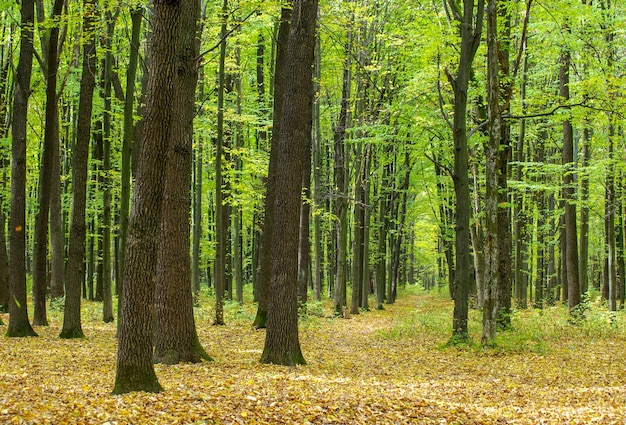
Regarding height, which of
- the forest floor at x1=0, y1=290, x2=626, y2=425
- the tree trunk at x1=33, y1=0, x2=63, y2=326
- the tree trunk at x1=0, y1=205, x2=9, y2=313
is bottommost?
the forest floor at x1=0, y1=290, x2=626, y2=425

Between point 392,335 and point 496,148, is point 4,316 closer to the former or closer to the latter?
point 392,335

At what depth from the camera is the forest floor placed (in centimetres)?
639

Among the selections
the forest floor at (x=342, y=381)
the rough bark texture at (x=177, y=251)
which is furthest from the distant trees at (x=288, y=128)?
the forest floor at (x=342, y=381)

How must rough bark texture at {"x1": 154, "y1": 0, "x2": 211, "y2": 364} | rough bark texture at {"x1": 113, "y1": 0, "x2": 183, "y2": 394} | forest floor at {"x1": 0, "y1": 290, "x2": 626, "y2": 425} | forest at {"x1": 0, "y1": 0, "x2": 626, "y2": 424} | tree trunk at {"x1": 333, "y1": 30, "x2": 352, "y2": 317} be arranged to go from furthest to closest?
tree trunk at {"x1": 333, "y1": 30, "x2": 352, "y2": 317} < rough bark texture at {"x1": 154, "y1": 0, "x2": 211, "y2": 364} < forest at {"x1": 0, "y1": 0, "x2": 626, "y2": 424} < rough bark texture at {"x1": 113, "y1": 0, "x2": 183, "y2": 394} < forest floor at {"x1": 0, "y1": 290, "x2": 626, "y2": 425}

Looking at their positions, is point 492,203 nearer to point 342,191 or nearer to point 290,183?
point 290,183

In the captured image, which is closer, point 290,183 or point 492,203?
point 290,183

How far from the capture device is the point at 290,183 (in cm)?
980

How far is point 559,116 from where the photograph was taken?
14.5m

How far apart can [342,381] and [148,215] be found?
440 centimetres

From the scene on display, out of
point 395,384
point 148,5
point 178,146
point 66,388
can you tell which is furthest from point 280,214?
point 148,5

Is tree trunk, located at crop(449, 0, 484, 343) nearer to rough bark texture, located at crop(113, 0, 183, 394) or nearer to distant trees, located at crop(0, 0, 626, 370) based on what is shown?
distant trees, located at crop(0, 0, 626, 370)

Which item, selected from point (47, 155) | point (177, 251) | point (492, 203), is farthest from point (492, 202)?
point (47, 155)

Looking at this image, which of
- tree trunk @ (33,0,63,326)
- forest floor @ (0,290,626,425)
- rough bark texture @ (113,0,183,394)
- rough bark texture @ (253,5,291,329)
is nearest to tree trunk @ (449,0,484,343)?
forest floor @ (0,290,626,425)

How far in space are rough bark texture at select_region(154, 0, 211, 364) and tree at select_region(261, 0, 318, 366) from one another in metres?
1.58
